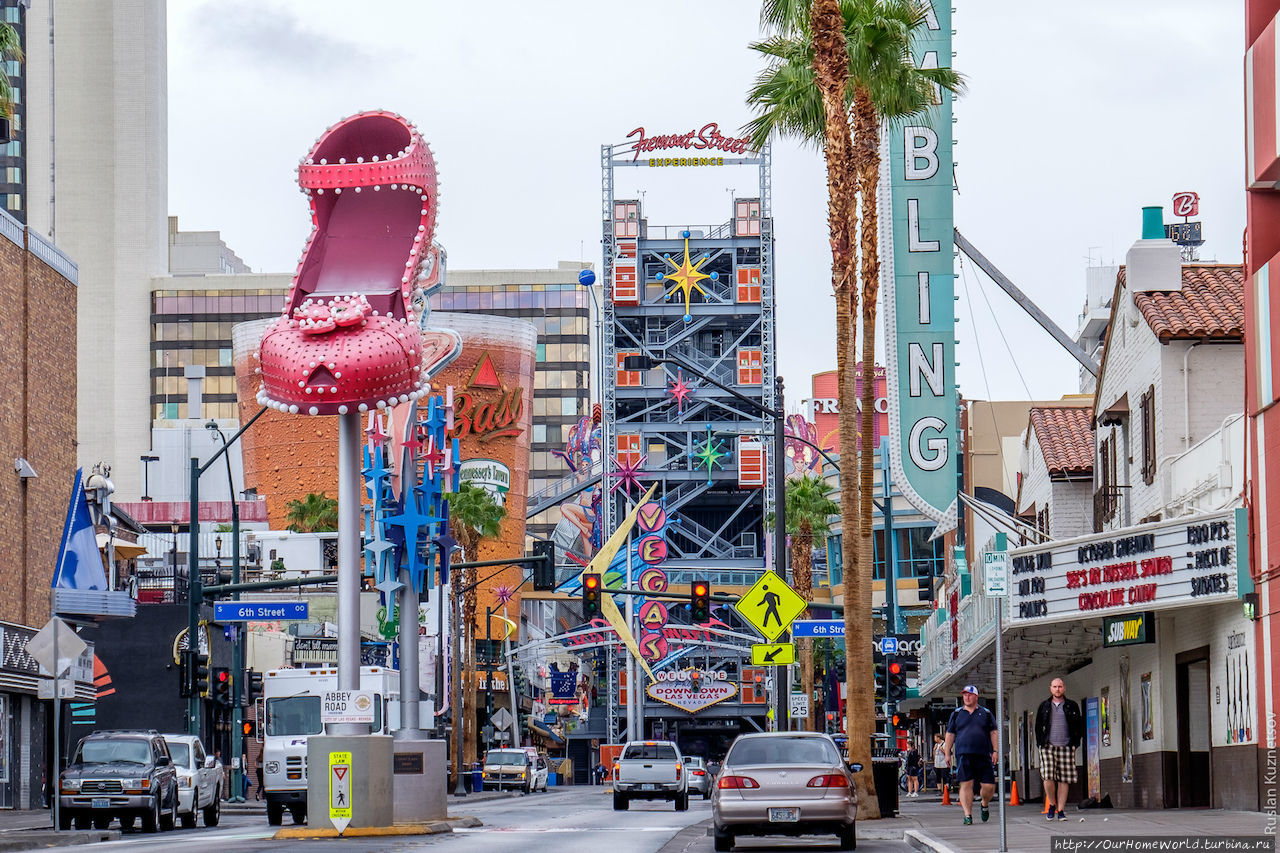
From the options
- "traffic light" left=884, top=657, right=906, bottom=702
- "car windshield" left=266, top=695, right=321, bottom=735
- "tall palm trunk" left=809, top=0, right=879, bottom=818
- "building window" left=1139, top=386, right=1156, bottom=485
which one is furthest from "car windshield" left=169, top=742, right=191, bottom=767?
"building window" left=1139, top=386, right=1156, bottom=485

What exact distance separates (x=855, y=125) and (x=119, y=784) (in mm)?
16848

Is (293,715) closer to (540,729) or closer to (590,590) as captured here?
(590,590)

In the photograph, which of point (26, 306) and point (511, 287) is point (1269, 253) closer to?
point (26, 306)

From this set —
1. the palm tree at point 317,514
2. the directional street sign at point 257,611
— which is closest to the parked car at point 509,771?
the palm tree at point 317,514

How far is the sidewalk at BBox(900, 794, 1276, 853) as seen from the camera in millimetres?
21000

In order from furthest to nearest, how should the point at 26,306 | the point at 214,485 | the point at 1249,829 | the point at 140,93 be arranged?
1. the point at 140,93
2. the point at 214,485
3. the point at 26,306
4. the point at 1249,829

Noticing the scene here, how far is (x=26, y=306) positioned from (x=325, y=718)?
908 inches

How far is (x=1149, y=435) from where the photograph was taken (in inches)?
1350

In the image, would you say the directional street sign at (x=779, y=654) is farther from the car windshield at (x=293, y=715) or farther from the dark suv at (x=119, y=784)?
the dark suv at (x=119, y=784)

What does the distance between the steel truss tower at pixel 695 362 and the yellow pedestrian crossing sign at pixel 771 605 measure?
79021mm

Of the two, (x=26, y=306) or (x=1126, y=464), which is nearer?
(x=1126, y=464)

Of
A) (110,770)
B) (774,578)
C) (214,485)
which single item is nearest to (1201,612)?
(774,578)

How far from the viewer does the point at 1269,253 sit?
1048 inches

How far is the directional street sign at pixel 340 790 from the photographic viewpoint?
1073 inches
